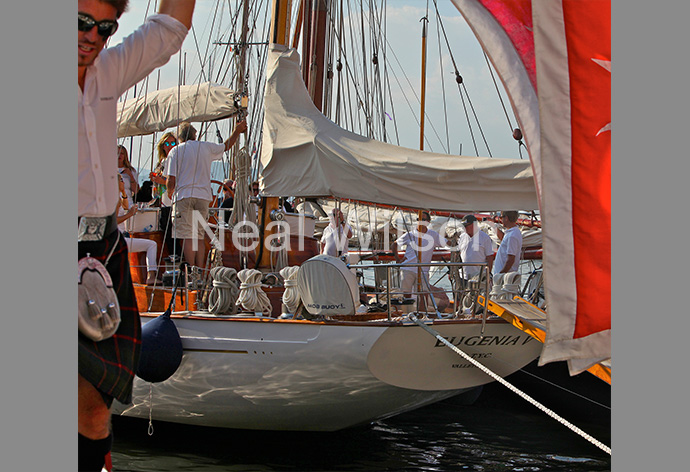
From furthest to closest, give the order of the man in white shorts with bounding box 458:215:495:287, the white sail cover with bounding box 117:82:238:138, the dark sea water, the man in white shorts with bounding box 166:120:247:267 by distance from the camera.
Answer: the white sail cover with bounding box 117:82:238:138, the man in white shorts with bounding box 458:215:495:287, the dark sea water, the man in white shorts with bounding box 166:120:247:267

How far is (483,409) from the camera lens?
32.8 ft

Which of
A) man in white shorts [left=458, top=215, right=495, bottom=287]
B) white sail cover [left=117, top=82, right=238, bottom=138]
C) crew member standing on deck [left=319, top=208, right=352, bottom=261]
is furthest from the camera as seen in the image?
white sail cover [left=117, top=82, right=238, bottom=138]

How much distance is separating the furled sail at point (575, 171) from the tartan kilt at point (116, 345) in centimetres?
163

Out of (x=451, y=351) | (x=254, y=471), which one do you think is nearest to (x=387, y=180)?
(x=451, y=351)

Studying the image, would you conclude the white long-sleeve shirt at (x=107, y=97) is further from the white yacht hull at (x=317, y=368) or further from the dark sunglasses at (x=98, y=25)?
the white yacht hull at (x=317, y=368)

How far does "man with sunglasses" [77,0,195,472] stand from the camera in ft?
7.94

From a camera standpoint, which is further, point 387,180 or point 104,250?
point 387,180

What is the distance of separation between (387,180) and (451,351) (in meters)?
1.95

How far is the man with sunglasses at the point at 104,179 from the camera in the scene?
2420mm

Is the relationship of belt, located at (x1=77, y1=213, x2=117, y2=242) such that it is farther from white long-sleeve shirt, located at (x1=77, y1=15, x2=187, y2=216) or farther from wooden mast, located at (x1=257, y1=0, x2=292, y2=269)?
wooden mast, located at (x1=257, y1=0, x2=292, y2=269)

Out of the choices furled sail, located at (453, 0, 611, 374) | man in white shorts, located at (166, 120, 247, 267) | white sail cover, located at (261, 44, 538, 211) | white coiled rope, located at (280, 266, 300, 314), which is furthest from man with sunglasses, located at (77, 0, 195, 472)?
man in white shorts, located at (166, 120, 247, 267)

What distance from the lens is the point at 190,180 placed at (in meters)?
7.24

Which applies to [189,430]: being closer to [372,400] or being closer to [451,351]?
[372,400]

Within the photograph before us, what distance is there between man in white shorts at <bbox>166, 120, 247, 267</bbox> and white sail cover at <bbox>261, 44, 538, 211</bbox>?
2.87ft
